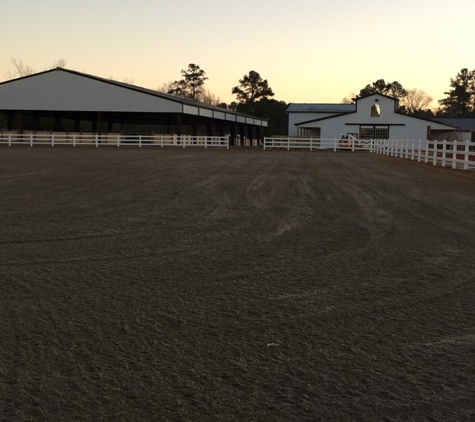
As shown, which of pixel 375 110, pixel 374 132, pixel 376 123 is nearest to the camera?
pixel 375 110

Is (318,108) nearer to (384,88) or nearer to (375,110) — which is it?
(375,110)

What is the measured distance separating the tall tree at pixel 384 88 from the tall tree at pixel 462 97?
1529 cm

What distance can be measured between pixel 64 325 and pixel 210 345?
1103 millimetres

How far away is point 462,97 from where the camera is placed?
129375 mm

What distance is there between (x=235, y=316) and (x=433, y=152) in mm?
24171

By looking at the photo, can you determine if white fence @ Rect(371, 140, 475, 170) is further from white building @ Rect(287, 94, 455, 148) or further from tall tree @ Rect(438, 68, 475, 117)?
tall tree @ Rect(438, 68, 475, 117)

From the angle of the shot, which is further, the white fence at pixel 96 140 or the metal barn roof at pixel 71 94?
the metal barn roof at pixel 71 94

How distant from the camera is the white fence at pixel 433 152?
833 inches

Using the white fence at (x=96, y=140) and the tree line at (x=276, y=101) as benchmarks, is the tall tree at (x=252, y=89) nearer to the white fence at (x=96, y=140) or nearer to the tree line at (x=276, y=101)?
the tree line at (x=276, y=101)

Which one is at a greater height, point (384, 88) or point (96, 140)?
point (384, 88)

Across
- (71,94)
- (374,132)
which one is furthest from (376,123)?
(71,94)

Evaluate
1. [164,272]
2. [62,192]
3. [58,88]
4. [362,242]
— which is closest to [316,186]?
[62,192]

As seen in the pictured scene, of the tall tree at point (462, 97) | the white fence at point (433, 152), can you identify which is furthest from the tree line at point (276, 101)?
the white fence at point (433, 152)

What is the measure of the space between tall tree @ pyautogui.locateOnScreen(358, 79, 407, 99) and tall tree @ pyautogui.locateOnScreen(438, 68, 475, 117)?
15286mm
